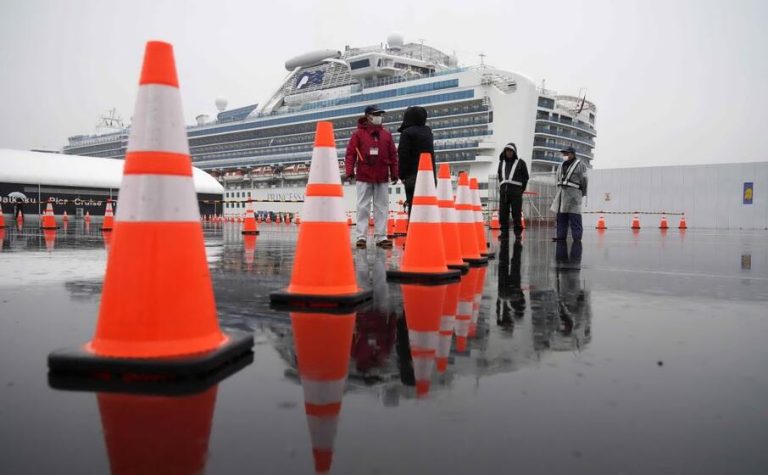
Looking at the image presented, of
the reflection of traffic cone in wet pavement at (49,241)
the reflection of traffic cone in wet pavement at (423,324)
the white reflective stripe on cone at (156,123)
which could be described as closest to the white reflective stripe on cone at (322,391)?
the reflection of traffic cone in wet pavement at (423,324)

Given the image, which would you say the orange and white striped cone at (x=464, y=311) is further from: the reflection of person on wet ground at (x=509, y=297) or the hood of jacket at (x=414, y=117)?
the hood of jacket at (x=414, y=117)

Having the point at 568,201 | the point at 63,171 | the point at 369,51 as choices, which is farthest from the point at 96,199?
Result: the point at 568,201

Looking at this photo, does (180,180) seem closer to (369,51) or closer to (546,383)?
(546,383)

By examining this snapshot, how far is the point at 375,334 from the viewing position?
3080mm

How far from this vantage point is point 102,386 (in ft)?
7.14

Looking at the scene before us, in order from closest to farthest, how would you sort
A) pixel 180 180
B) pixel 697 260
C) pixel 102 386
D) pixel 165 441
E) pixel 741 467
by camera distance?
pixel 741 467
pixel 165 441
pixel 102 386
pixel 180 180
pixel 697 260

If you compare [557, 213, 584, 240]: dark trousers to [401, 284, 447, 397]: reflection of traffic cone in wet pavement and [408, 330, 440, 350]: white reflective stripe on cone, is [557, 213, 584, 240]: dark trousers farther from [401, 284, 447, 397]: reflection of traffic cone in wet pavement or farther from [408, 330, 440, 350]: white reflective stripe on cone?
[408, 330, 440, 350]: white reflective stripe on cone

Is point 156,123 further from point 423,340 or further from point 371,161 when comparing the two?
point 371,161

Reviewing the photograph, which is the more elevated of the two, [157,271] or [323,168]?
[323,168]

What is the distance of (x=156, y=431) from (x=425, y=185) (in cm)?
434

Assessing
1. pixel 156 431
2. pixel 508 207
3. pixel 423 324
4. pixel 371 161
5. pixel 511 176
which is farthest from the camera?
pixel 508 207

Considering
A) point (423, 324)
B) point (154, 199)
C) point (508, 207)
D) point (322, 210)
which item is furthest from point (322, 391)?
point (508, 207)

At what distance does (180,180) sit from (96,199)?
60.0 m

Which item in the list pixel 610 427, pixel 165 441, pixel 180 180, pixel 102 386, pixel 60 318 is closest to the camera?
pixel 165 441
